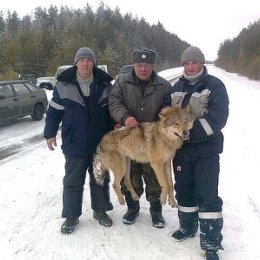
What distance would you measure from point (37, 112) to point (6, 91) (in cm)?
158

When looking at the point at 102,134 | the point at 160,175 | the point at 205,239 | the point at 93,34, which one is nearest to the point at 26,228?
the point at 102,134

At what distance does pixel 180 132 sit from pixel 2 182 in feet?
12.5

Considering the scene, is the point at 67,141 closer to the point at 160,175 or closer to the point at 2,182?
the point at 160,175

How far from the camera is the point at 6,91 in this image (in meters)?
12.6

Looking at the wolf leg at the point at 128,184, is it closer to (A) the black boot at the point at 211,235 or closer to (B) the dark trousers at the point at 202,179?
(B) the dark trousers at the point at 202,179


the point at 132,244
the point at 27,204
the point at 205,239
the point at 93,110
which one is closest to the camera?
the point at 205,239

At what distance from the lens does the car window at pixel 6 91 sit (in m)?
12.5

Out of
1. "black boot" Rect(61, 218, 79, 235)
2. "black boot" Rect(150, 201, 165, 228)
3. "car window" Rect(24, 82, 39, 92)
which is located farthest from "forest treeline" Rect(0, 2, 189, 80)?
"black boot" Rect(61, 218, 79, 235)

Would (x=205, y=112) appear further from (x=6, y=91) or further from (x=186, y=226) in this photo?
(x=6, y=91)

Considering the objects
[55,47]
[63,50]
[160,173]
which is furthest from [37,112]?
[55,47]

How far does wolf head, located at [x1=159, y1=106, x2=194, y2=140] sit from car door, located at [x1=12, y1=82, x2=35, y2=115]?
988 cm

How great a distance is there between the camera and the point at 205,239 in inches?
150

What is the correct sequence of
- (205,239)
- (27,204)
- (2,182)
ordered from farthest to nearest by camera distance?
1. (2,182)
2. (27,204)
3. (205,239)

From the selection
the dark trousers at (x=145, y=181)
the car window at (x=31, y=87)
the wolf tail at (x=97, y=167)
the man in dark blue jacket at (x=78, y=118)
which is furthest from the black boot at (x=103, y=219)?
the car window at (x=31, y=87)
